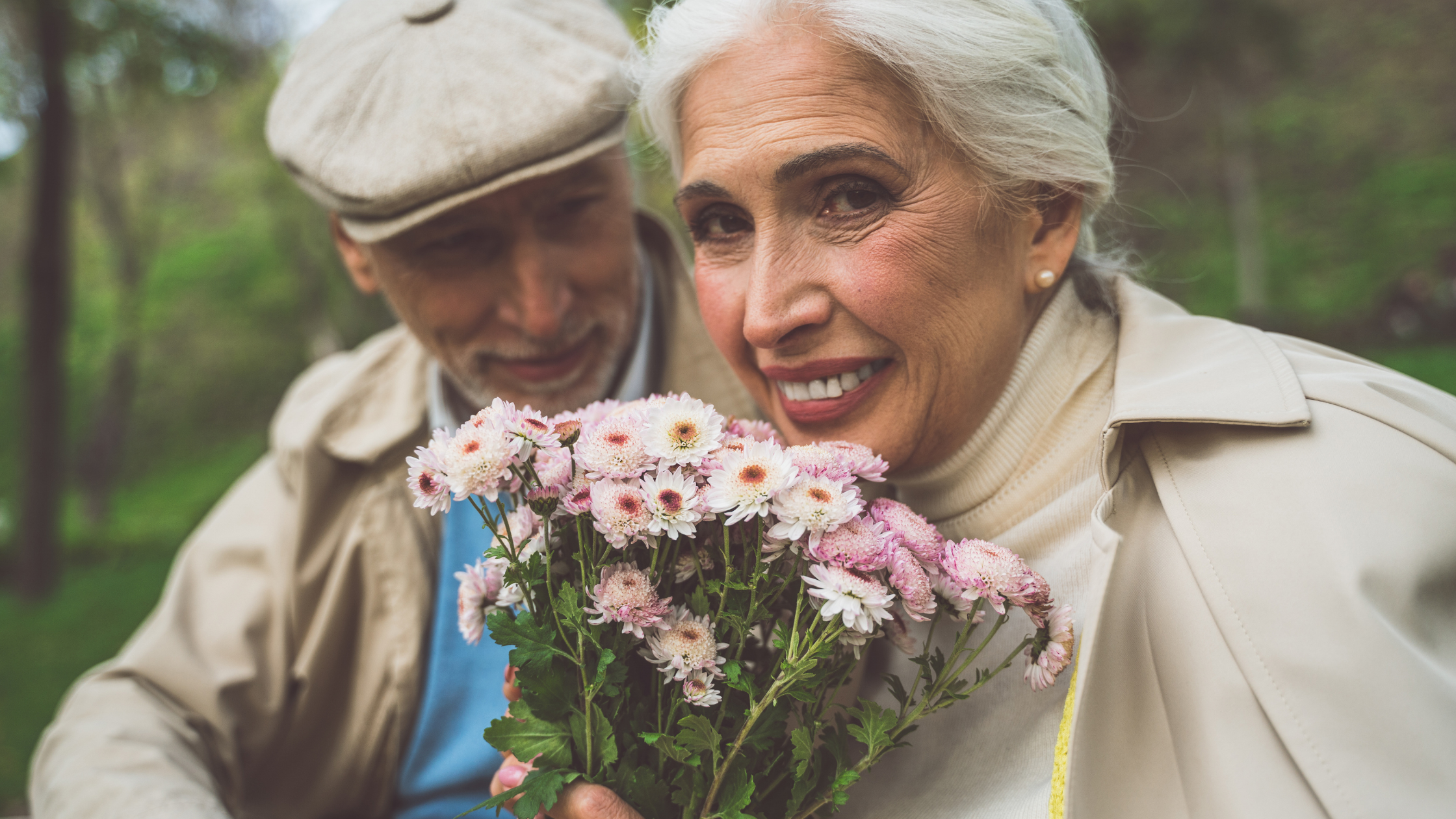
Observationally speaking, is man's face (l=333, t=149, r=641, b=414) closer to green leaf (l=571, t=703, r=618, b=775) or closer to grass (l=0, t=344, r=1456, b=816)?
green leaf (l=571, t=703, r=618, b=775)

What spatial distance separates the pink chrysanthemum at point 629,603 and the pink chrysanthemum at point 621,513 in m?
0.07

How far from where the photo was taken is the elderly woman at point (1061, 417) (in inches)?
53.4

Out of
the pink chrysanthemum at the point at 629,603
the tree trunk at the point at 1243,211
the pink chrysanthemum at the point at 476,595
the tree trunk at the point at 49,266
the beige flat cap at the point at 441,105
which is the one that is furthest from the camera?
the tree trunk at the point at 1243,211

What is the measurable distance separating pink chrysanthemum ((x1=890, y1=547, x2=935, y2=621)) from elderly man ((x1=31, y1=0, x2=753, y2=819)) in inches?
54.6

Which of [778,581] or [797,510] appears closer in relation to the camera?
[797,510]

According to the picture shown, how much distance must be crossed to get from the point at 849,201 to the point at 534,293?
1.06 metres

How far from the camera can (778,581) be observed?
55.7 inches

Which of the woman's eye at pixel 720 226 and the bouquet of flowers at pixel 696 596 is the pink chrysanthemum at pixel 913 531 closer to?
the bouquet of flowers at pixel 696 596

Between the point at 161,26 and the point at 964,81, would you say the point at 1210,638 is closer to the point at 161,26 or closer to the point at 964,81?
the point at 964,81

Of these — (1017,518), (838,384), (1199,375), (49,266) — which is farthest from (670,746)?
(49,266)

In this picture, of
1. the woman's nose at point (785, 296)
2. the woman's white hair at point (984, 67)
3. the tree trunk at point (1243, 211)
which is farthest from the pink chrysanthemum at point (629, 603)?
the tree trunk at point (1243, 211)

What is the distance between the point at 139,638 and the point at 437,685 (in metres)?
0.84

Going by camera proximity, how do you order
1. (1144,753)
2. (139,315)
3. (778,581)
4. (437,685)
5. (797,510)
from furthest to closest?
(139,315), (437,685), (1144,753), (778,581), (797,510)

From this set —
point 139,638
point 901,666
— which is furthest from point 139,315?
point 901,666
